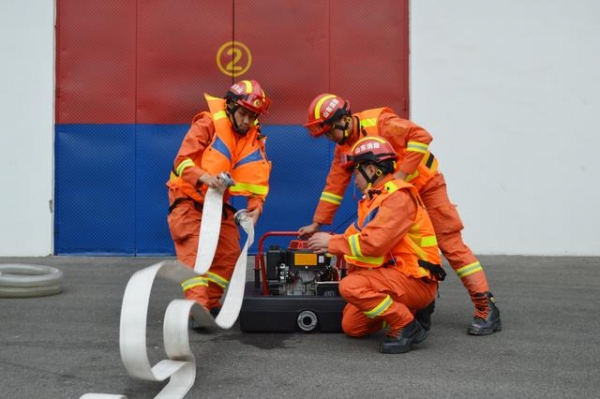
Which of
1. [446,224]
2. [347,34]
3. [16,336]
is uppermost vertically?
[347,34]

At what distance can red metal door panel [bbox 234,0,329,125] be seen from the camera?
880cm

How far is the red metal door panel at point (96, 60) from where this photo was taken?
8.80 meters

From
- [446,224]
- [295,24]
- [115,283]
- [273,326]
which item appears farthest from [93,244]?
[446,224]

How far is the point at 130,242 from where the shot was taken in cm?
880

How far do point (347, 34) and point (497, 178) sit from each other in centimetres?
251

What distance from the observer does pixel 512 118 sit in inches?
349

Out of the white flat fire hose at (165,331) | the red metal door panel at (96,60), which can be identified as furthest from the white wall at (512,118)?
the white flat fire hose at (165,331)

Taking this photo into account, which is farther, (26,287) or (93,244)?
(93,244)

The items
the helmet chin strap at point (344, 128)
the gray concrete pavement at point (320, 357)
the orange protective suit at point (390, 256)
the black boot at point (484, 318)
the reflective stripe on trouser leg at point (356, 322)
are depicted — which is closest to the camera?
the gray concrete pavement at point (320, 357)

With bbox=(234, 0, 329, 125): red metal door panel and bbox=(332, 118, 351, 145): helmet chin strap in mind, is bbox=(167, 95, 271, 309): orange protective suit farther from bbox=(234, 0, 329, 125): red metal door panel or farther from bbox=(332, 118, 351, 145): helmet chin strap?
bbox=(234, 0, 329, 125): red metal door panel

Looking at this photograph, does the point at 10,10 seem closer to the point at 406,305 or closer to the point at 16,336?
the point at 16,336

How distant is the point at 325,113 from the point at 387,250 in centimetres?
113

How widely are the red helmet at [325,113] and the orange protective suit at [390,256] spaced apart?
2.24 ft

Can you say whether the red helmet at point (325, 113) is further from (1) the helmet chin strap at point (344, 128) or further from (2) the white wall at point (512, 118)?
(2) the white wall at point (512, 118)
